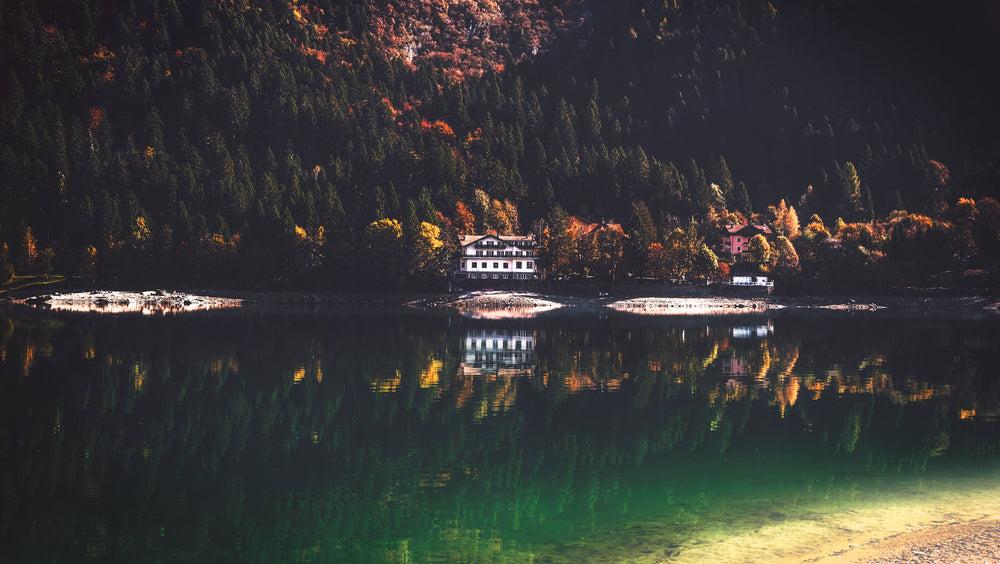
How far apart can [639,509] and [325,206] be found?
131m

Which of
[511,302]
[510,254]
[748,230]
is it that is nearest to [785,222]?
[748,230]

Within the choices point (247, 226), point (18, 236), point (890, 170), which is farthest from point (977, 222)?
point (18, 236)

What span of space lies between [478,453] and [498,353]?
99.4 ft

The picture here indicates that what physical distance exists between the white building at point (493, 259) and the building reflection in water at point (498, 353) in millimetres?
61898

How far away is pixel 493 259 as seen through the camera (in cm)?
13975

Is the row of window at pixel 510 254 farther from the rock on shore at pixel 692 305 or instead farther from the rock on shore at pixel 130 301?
the rock on shore at pixel 130 301

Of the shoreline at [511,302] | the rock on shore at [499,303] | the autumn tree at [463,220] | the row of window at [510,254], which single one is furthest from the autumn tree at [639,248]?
the autumn tree at [463,220]

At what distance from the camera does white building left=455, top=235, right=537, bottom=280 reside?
139 metres

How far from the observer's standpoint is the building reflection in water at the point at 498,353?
47.9 metres

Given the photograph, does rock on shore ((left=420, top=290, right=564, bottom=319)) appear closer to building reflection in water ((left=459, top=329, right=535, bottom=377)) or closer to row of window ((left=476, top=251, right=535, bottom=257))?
row of window ((left=476, top=251, right=535, bottom=257))

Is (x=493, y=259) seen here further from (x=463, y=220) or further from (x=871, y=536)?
(x=871, y=536)

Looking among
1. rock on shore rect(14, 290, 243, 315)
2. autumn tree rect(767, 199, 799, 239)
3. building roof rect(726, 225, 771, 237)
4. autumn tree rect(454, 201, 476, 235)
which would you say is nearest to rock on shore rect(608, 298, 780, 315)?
building roof rect(726, 225, 771, 237)

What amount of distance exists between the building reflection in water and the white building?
61.9m

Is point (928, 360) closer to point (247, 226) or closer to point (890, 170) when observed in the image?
point (247, 226)
